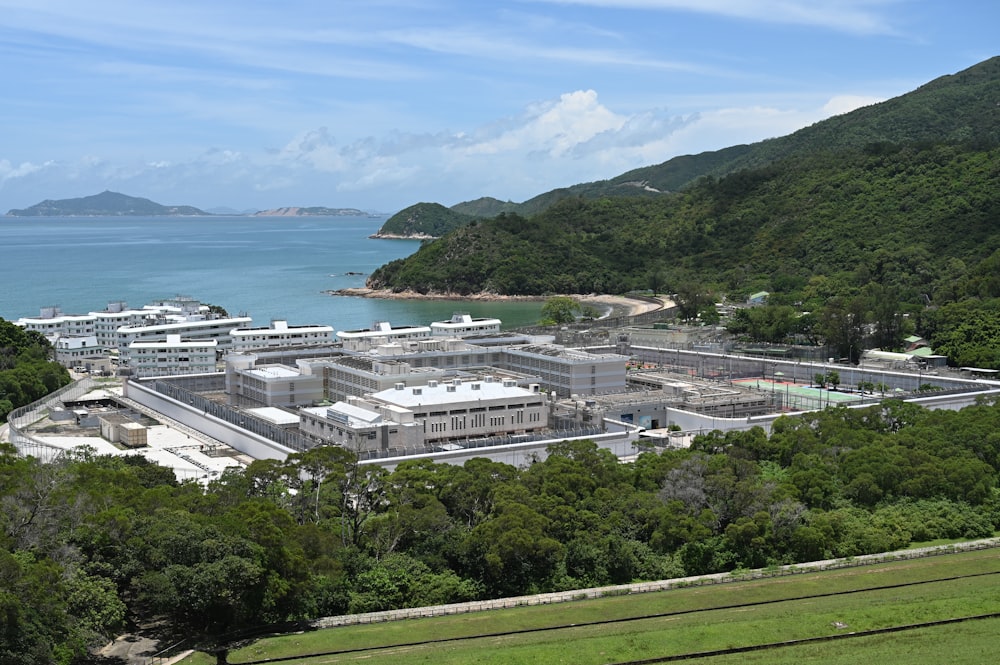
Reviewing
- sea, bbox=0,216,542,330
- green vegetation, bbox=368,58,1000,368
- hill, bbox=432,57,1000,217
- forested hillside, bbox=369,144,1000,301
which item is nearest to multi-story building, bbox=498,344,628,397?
green vegetation, bbox=368,58,1000,368

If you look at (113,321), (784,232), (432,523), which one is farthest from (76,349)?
(784,232)

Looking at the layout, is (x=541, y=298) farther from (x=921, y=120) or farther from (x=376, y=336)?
(x=921, y=120)

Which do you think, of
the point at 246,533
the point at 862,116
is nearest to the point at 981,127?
the point at 862,116

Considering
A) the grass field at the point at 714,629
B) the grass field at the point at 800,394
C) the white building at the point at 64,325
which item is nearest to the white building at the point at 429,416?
the grass field at the point at 714,629

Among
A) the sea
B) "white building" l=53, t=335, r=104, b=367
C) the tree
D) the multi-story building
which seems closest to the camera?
the multi-story building

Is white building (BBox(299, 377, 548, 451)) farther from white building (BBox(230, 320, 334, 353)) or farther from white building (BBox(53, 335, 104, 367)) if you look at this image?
white building (BBox(53, 335, 104, 367))

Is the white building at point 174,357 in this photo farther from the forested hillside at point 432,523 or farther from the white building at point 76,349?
the forested hillside at point 432,523
